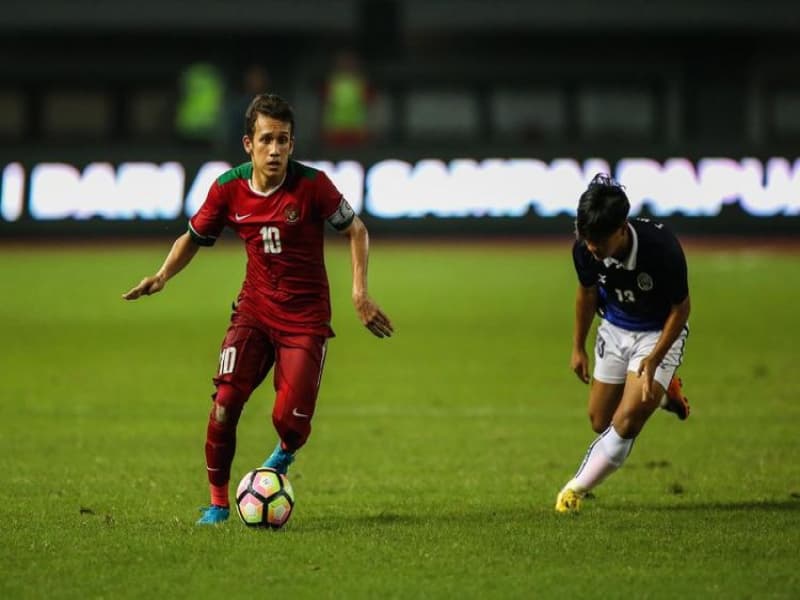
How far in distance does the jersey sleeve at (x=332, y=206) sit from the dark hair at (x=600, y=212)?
44.7 inches

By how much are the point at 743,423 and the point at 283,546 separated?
5325mm

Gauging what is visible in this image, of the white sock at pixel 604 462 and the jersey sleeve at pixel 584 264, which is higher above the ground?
the jersey sleeve at pixel 584 264

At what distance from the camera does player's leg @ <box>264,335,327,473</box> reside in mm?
7328

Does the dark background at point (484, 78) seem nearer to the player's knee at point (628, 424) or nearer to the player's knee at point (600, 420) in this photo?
the player's knee at point (600, 420)

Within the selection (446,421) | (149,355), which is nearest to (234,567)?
(446,421)

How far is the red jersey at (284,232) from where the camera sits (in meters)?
7.43

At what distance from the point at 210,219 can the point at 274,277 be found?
0.43 meters

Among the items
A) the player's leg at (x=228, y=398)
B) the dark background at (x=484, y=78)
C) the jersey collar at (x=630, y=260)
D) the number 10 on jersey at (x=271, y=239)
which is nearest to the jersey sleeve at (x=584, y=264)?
the jersey collar at (x=630, y=260)

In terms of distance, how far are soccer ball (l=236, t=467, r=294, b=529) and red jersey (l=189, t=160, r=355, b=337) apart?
0.77m

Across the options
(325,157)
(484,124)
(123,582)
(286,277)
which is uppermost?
(484,124)

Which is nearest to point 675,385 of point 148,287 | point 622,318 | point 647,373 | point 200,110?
point 622,318

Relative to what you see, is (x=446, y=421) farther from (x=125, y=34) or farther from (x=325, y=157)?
(x=125, y=34)

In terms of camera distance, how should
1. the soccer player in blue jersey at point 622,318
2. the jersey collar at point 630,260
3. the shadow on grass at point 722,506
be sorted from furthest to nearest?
the shadow on grass at point 722,506, the jersey collar at point 630,260, the soccer player in blue jersey at point 622,318

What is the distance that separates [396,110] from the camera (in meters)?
35.3
